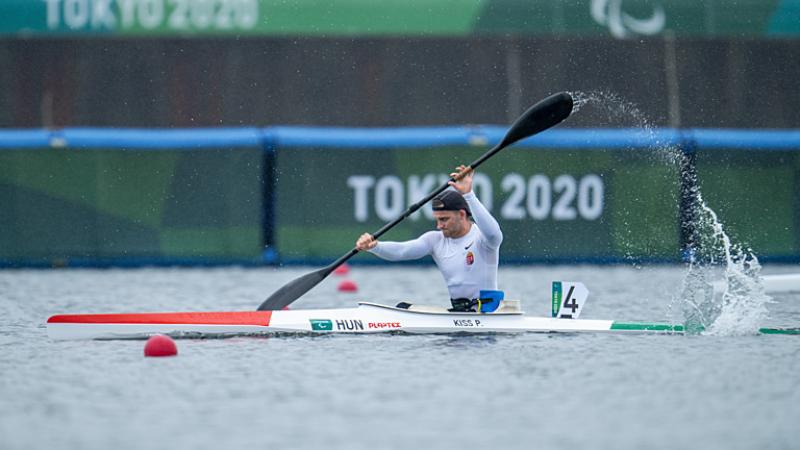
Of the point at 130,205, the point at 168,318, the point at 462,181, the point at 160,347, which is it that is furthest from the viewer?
the point at 130,205

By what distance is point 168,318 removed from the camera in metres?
12.1

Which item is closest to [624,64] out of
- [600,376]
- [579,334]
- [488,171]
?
[488,171]

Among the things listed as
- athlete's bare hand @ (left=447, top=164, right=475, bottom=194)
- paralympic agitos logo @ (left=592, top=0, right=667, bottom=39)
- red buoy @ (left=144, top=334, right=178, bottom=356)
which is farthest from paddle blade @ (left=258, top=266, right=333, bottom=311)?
paralympic agitos logo @ (left=592, top=0, right=667, bottom=39)

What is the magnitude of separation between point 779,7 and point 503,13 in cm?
440

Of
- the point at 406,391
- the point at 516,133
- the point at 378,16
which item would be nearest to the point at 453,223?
the point at 516,133

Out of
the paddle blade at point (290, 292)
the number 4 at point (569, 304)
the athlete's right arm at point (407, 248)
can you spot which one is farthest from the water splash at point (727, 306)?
the paddle blade at point (290, 292)

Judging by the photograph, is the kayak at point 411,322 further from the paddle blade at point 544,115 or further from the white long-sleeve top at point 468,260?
the paddle blade at point 544,115

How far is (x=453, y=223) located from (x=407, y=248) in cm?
48

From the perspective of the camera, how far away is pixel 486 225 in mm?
12289

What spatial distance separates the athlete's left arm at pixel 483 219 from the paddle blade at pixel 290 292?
1663mm

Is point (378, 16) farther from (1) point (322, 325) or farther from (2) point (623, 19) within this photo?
(1) point (322, 325)

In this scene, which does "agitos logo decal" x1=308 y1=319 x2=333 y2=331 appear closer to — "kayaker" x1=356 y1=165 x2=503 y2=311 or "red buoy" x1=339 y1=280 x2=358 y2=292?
"kayaker" x1=356 y1=165 x2=503 y2=311

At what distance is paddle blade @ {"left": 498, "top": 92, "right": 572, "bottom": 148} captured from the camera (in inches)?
520

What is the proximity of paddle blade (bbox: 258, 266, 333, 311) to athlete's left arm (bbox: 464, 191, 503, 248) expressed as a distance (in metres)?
1.66
